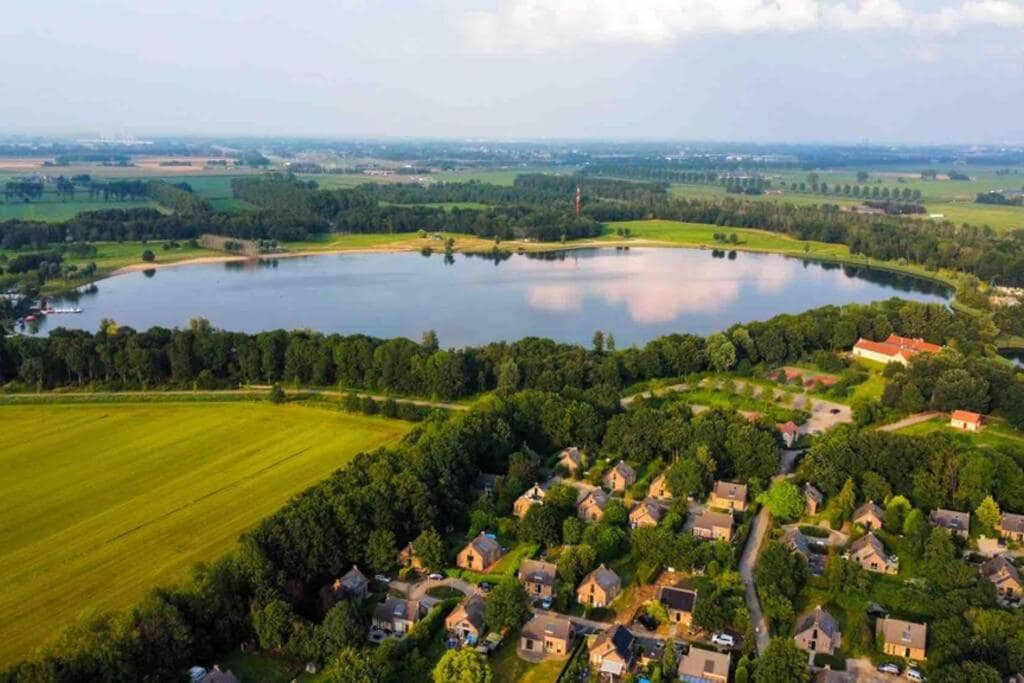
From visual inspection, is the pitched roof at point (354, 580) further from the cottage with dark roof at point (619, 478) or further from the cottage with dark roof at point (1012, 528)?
the cottage with dark roof at point (1012, 528)

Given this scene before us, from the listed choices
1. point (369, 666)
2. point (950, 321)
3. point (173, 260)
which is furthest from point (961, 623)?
point (173, 260)

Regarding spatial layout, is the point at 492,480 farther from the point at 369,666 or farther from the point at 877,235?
the point at 877,235

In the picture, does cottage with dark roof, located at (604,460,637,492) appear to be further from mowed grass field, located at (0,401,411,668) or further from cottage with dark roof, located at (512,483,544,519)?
mowed grass field, located at (0,401,411,668)

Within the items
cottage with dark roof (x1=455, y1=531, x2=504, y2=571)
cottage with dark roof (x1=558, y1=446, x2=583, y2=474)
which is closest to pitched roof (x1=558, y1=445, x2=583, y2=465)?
cottage with dark roof (x1=558, y1=446, x2=583, y2=474)

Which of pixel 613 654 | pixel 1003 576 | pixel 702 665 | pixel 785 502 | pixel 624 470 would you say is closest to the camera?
pixel 702 665

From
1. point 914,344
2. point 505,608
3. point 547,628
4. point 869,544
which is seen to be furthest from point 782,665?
point 914,344

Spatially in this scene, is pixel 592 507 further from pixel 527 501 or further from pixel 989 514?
pixel 989 514
